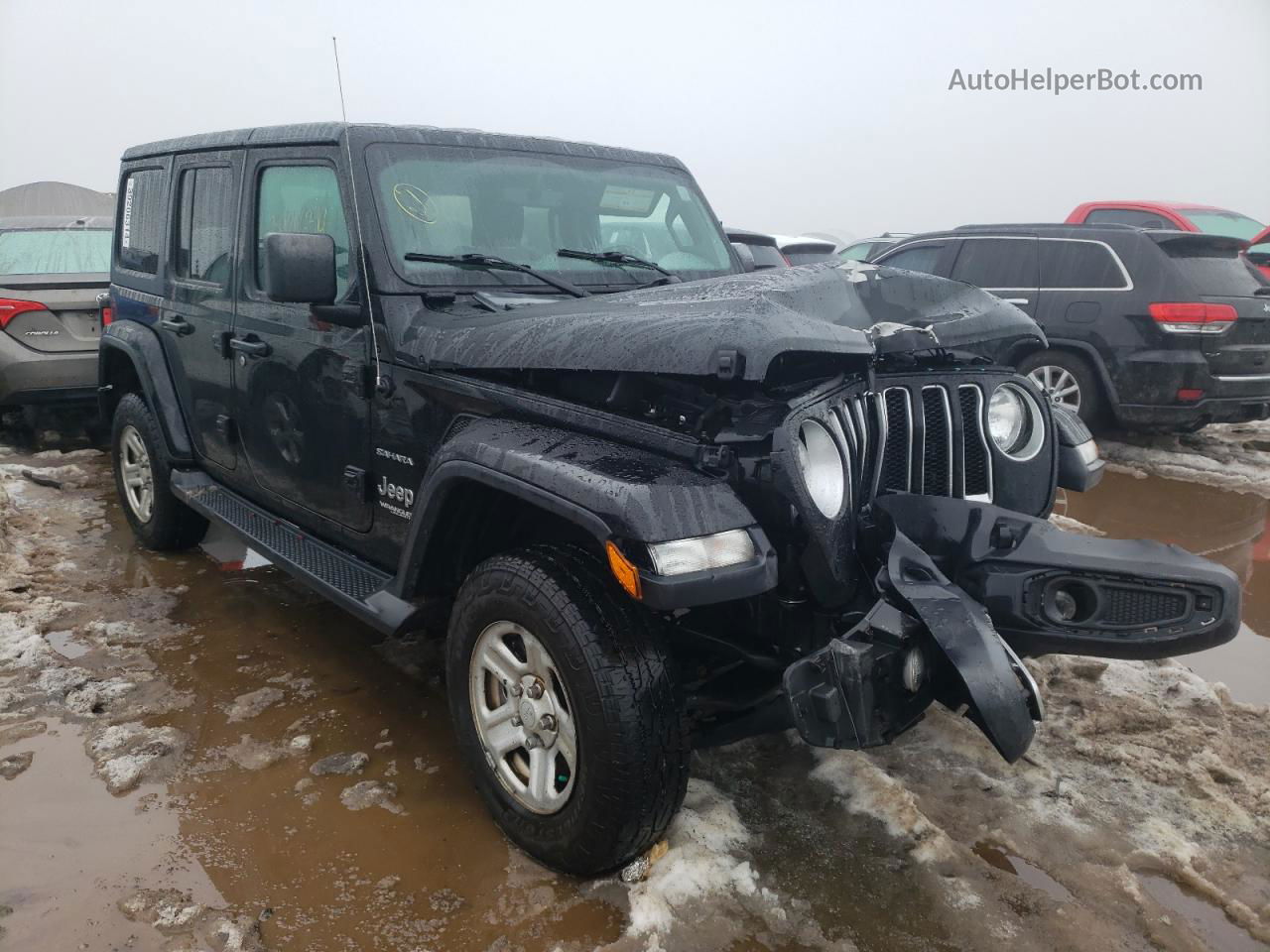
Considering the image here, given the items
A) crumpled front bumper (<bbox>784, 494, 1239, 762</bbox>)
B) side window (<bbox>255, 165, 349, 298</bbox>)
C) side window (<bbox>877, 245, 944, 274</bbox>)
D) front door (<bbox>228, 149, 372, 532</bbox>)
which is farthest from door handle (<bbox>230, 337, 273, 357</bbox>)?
side window (<bbox>877, 245, 944, 274</bbox>)

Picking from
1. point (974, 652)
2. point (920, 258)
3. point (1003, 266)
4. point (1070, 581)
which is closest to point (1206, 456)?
point (1003, 266)

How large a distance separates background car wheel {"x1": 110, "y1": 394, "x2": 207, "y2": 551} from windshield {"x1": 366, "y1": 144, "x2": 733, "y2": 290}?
84.4 inches

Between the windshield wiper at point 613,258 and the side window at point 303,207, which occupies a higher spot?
the side window at point 303,207

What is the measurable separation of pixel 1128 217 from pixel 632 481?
1178cm

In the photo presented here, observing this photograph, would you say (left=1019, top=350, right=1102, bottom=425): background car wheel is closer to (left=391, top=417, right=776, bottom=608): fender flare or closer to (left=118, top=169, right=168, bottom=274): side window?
(left=391, top=417, right=776, bottom=608): fender flare

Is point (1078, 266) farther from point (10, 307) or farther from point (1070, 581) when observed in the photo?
point (10, 307)

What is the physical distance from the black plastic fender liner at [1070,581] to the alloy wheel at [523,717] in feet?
3.15

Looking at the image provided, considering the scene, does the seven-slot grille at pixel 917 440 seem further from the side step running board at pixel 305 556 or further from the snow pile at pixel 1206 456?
the snow pile at pixel 1206 456

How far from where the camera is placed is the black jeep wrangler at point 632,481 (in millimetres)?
2168

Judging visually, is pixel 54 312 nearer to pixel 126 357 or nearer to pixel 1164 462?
pixel 126 357

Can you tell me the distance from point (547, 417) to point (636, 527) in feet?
1.94

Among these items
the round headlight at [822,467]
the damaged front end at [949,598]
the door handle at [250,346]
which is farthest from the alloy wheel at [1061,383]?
the door handle at [250,346]

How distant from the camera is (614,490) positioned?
216 centimetres

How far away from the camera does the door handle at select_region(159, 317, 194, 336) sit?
167 inches
